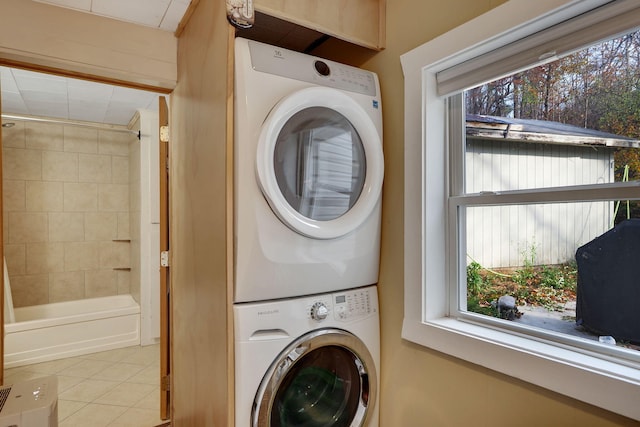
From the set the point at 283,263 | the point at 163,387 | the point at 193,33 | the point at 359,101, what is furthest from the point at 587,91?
the point at 163,387

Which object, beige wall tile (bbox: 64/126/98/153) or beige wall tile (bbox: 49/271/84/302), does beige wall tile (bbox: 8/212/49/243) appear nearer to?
beige wall tile (bbox: 49/271/84/302)

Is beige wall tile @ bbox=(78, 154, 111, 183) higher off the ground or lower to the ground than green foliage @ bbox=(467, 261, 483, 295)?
higher

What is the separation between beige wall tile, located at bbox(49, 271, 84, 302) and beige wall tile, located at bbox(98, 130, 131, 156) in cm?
139

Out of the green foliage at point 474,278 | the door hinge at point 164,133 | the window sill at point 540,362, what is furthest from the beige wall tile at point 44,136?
the green foliage at point 474,278

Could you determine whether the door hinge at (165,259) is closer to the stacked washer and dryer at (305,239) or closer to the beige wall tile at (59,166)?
the stacked washer and dryer at (305,239)

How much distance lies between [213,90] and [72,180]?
3374mm

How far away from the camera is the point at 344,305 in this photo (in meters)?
1.42

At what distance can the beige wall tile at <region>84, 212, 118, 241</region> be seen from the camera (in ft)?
12.8

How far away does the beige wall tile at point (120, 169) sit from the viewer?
4.03m

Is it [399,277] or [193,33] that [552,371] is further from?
[193,33]

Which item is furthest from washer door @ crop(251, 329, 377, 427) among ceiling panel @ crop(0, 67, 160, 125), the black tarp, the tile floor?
ceiling panel @ crop(0, 67, 160, 125)

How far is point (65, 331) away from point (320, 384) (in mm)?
2970

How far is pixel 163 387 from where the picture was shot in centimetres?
219

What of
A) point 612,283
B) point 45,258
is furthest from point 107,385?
point 612,283
